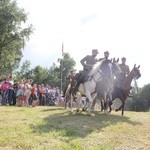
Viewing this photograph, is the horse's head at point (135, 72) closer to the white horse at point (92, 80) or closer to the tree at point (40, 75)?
the white horse at point (92, 80)

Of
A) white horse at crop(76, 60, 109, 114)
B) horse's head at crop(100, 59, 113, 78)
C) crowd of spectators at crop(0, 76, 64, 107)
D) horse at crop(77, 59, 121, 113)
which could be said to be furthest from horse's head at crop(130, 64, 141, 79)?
crowd of spectators at crop(0, 76, 64, 107)

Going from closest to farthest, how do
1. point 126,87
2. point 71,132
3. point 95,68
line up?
point 71,132 < point 95,68 < point 126,87

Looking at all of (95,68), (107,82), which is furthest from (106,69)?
(107,82)

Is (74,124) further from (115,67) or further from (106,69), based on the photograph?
(115,67)

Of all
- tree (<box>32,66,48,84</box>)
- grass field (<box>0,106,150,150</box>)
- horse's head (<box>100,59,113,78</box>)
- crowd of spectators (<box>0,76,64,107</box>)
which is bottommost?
grass field (<box>0,106,150,150</box>)

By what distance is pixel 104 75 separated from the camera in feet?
65.8

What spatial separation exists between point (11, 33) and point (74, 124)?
4016cm

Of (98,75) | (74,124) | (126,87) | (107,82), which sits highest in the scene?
(98,75)

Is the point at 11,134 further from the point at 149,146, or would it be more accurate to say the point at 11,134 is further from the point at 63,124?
the point at 149,146

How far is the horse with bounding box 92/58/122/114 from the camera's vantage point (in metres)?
20.1

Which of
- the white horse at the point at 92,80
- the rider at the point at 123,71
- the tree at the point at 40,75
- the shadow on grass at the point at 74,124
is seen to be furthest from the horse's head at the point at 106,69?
the tree at the point at 40,75

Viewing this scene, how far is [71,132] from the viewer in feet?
52.6

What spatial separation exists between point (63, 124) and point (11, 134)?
3006 mm

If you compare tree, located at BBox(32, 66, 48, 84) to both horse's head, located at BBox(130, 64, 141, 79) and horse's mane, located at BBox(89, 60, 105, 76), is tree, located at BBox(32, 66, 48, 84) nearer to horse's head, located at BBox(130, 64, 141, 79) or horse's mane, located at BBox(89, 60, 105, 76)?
horse's head, located at BBox(130, 64, 141, 79)
